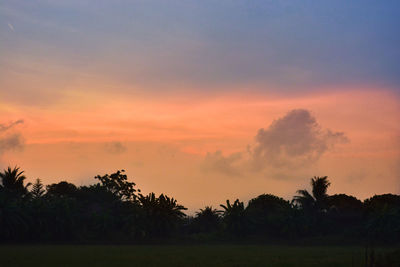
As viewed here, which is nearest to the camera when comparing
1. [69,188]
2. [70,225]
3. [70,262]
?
[70,262]

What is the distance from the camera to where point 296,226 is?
6088 centimetres

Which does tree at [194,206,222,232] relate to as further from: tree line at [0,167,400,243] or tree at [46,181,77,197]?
tree at [46,181,77,197]

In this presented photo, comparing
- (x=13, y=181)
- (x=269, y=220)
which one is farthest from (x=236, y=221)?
(x=13, y=181)

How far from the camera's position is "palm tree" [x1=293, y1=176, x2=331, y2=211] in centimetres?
6284

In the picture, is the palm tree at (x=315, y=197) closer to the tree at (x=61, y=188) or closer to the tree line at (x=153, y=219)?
the tree line at (x=153, y=219)

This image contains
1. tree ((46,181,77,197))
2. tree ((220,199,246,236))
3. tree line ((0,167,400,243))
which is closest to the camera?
tree line ((0,167,400,243))

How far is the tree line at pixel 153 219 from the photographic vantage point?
55.7 m

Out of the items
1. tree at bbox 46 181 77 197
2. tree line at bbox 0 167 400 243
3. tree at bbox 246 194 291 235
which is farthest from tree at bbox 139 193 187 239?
tree at bbox 46 181 77 197

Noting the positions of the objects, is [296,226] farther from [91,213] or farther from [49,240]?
[49,240]

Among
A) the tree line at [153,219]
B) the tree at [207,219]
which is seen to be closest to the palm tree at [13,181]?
the tree line at [153,219]

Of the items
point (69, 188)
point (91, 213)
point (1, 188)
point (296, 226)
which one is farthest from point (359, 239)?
point (69, 188)

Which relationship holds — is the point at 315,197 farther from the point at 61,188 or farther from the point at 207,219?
the point at 61,188

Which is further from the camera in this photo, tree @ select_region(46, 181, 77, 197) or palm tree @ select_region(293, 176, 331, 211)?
tree @ select_region(46, 181, 77, 197)

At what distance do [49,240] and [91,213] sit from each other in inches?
236
